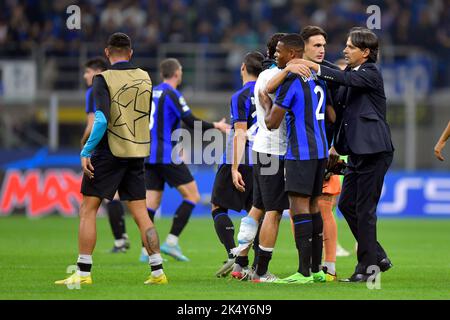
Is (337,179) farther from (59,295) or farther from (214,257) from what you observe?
(59,295)

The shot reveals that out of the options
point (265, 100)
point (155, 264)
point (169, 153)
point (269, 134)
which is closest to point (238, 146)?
point (269, 134)

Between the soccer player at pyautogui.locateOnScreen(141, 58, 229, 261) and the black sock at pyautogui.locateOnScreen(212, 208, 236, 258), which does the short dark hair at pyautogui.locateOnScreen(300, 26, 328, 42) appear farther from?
the soccer player at pyautogui.locateOnScreen(141, 58, 229, 261)

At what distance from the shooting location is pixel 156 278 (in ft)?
30.5

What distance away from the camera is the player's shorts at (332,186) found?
10.7 m

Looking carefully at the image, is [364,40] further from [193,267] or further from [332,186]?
[193,267]

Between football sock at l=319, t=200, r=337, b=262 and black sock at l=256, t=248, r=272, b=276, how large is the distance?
0.85 m

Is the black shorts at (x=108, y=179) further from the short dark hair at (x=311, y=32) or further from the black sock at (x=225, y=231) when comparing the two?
the short dark hair at (x=311, y=32)

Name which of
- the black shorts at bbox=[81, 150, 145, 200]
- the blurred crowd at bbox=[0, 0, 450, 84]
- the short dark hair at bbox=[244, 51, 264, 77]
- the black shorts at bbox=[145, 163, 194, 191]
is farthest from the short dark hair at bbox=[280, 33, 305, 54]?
the blurred crowd at bbox=[0, 0, 450, 84]

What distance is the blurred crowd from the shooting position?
85.4 feet

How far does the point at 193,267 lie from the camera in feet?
37.6

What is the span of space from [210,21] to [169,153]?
49.8 feet

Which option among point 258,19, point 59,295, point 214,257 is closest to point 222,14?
point 258,19

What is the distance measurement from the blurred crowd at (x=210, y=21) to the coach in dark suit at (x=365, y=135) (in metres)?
16.4

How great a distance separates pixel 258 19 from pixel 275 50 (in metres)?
18.7
